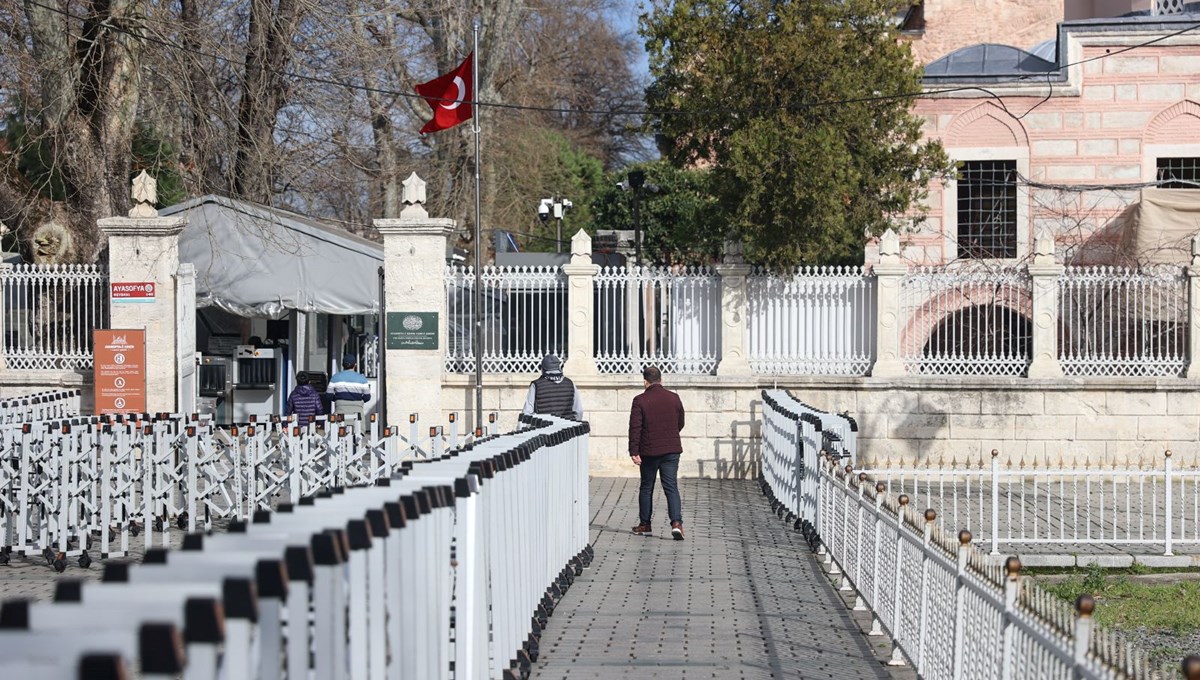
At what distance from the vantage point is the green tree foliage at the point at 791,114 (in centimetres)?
1956

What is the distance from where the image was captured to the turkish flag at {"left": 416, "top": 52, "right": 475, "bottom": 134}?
2233 cm

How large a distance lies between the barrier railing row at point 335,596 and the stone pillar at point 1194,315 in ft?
45.4

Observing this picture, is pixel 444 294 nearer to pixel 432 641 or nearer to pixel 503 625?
pixel 503 625

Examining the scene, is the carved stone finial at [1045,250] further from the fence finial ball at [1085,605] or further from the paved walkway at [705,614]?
the fence finial ball at [1085,605]

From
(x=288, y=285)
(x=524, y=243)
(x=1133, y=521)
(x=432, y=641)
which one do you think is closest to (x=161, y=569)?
A: (x=432, y=641)

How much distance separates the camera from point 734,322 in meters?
20.4

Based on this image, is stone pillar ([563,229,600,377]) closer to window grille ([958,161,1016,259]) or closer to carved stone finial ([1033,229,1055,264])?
carved stone finial ([1033,229,1055,264])

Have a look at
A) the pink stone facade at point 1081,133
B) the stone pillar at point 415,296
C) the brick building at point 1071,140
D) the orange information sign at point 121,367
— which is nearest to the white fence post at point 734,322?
the stone pillar at point 415,296

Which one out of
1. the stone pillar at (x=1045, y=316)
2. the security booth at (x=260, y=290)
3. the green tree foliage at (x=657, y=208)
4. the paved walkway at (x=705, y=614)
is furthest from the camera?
the green tree foliage at (x=657, y=208)

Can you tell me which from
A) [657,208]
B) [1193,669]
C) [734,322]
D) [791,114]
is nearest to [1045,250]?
[791,114]

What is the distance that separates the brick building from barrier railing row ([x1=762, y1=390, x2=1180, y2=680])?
13914 millimetres

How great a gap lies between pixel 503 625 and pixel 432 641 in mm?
1985

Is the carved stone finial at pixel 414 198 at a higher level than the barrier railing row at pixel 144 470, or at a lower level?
higher

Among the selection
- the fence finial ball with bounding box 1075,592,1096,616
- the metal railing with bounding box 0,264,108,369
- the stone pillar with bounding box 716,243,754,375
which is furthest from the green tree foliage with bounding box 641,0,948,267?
the fence finial ball with bounding box 1075,592,1096,616
